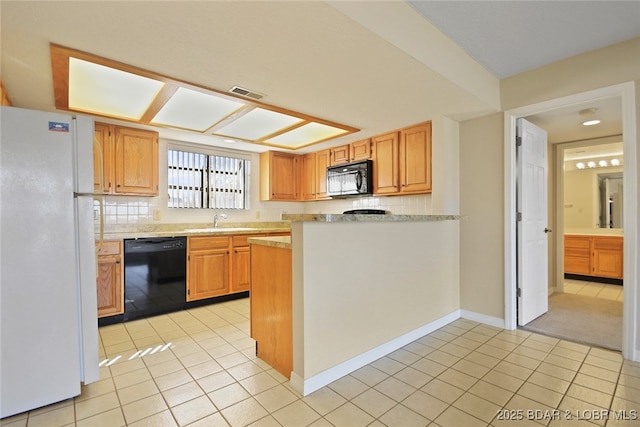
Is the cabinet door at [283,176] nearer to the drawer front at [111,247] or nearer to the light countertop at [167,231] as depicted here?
the light countertop at [167,231]

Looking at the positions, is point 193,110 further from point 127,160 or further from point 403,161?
point 403,161

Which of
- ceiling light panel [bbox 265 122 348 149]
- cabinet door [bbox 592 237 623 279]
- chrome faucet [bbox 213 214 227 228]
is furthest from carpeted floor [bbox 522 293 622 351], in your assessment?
chrome faucet [bbox 213 214 227 228]

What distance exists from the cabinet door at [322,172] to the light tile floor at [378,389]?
2.66 meters

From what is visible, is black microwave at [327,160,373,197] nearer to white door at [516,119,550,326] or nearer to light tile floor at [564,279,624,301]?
white door at [516,119,550,326]

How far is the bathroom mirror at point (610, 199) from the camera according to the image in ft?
16.5

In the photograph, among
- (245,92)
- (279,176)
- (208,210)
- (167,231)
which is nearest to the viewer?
(245,92)

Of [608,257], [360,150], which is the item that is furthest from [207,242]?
[608,257]

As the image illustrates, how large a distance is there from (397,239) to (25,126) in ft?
8.32

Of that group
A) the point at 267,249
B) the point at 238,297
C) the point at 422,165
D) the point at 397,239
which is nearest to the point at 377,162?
the point at 422,165

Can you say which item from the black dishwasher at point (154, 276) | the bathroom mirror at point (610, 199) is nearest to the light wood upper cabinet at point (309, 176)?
the black dishwasher at point (154, 276)

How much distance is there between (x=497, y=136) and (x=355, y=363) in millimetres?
2607

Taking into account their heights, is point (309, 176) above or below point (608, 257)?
above

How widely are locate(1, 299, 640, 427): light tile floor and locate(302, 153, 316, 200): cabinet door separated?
2.80 meters

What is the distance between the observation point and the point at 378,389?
1.91 m
